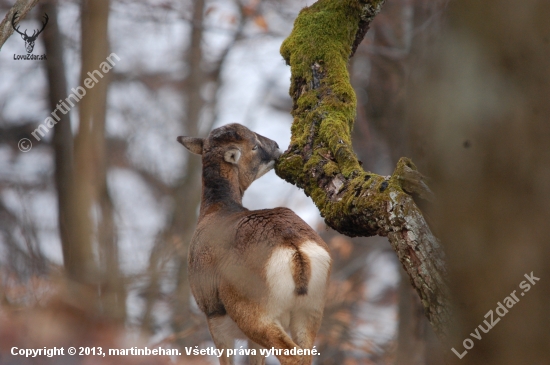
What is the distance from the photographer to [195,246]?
18.2 ft

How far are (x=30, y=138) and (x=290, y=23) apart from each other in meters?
6.72

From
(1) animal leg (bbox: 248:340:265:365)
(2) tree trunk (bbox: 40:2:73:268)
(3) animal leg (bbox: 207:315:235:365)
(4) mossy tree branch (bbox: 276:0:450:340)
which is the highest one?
(2) tree trunk (bbox: 40:2:73:268)

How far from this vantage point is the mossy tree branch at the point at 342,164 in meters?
3.34

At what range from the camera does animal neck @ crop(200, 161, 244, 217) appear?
6.01 meters

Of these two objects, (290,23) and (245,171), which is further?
(290,23)

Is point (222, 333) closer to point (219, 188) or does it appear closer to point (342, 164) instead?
Result: point (219, 188)

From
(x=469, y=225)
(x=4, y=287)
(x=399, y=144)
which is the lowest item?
(x=469, y=225)

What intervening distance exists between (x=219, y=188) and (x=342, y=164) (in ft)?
6.27

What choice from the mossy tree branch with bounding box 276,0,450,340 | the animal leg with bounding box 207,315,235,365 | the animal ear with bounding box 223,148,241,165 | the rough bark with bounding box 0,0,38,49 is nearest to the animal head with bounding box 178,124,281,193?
the animal ear with bounding box 223,148,241,165

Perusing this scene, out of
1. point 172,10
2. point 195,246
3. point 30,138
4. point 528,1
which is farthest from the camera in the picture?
point 172,10

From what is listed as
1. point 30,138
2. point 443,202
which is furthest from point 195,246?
point 30,138

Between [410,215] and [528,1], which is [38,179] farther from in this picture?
[528,1]

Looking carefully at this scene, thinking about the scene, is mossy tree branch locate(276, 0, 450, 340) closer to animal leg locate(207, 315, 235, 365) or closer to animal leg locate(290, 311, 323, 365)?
animal leg locate(290, 311, 323, 365)

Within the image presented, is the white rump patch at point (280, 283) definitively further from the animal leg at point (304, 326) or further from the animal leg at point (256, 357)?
the animal leg at point (256, 357)
